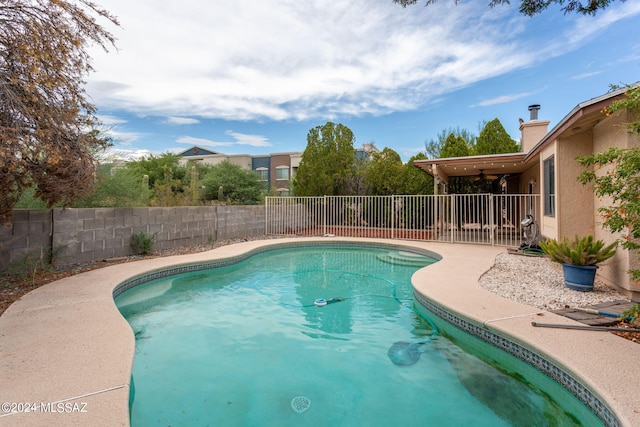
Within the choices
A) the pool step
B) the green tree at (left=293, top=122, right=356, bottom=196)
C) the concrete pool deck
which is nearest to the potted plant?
the concrete pool deck

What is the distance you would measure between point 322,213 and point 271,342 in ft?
35.4

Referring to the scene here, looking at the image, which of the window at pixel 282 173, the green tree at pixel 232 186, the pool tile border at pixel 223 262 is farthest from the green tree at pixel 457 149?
the window at pixel 282 173

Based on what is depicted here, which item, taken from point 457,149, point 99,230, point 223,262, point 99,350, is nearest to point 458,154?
point 457,149

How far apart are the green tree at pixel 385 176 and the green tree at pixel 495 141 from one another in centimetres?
427

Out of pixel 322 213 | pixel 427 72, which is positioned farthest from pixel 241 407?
pixel 427 72

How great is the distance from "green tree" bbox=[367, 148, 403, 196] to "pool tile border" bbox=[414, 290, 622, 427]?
11425mm

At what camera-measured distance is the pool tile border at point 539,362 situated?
222cm

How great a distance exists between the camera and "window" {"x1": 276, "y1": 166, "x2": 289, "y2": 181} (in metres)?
29.4

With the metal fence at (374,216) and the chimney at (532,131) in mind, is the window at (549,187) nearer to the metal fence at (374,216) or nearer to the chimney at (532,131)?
the metal fence at (374,216)

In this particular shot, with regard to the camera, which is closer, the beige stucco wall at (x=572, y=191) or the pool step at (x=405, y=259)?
the beige stucco wall at (x=572, y=191)

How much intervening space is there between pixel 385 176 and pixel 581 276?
11078mm

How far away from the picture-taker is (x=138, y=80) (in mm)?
10656

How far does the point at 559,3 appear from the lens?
458cm

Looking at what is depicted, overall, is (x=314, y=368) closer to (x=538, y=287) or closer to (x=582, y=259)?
(x=538, y=287)
